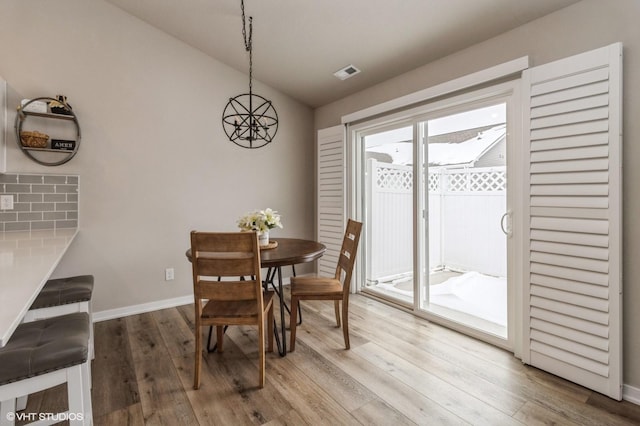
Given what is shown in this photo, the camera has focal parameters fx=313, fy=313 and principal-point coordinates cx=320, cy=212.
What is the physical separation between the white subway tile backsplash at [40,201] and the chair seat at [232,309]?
1.75 metres

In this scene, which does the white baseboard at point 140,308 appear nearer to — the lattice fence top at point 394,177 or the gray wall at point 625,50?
the lattice fence top at point 394,177

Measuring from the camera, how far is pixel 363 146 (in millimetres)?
3783

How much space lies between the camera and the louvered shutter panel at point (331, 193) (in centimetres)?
378

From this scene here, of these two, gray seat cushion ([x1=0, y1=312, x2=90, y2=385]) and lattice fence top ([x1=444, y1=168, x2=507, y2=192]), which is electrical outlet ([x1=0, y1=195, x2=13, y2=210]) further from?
lattice fence top ([x1=444, y1=168, x2=507, y2=192])

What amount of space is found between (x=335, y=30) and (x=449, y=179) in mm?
1659

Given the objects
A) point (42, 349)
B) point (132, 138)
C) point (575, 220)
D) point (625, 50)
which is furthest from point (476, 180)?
point (132, 138)

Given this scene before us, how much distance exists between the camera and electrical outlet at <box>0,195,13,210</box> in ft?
8.29

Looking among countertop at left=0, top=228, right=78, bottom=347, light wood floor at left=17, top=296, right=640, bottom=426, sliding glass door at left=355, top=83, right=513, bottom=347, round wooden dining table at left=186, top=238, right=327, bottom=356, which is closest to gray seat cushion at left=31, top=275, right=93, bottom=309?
countertop at left=0, top=228, right=78, bottom=347

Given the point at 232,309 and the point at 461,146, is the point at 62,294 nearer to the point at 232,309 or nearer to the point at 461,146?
the point at 232,309

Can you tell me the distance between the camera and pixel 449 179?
2.89 meters

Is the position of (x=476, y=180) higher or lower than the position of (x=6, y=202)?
higher

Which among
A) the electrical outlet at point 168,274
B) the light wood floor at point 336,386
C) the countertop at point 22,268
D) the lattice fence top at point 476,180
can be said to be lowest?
the light wood floor at point 336,386

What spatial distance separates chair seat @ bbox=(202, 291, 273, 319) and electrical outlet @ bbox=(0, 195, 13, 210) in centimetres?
196

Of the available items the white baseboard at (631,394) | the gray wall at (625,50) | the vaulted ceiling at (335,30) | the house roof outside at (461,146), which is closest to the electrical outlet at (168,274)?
the vaulted ceiling at (335,30)
